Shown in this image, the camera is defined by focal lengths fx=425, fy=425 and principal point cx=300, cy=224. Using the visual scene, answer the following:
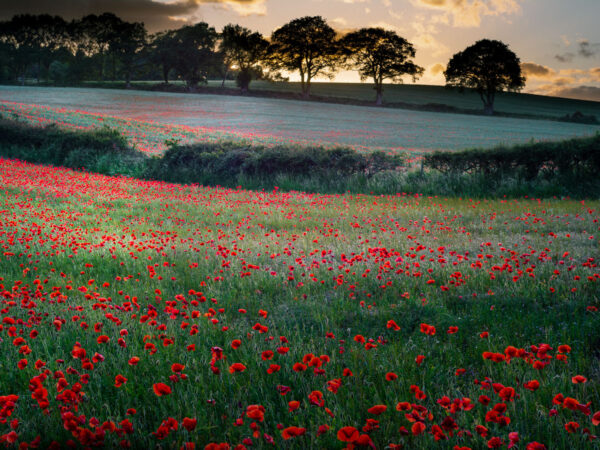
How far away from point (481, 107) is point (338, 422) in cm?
8785

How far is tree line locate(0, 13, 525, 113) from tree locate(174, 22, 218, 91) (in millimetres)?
176

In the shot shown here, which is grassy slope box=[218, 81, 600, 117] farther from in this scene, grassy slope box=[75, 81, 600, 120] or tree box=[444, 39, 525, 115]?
tree box=[444, 39, 525, 115]

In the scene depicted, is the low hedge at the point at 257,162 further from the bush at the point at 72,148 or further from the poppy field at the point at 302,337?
the poppy field at the point at 302,337

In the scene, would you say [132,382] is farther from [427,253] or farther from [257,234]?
[257,234]

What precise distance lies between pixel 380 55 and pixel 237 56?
1043 inches

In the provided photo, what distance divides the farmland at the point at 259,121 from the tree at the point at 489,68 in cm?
1599

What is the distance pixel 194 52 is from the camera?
75.2 metres

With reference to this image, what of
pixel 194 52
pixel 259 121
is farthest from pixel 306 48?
pixel 259 121

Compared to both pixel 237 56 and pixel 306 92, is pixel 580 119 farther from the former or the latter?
pixel 237 56

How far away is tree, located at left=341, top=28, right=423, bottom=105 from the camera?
76.6 metres

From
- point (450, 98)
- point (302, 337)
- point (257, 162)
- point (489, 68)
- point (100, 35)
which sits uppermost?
point (100, 35)

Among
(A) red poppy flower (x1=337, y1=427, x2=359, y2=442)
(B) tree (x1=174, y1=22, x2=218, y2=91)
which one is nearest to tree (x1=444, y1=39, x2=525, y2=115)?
(B) tree (x1=174, y1=22, x2=218, y2=91)

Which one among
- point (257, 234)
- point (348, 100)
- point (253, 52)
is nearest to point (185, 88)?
point (253, 52)

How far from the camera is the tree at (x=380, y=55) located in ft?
251
